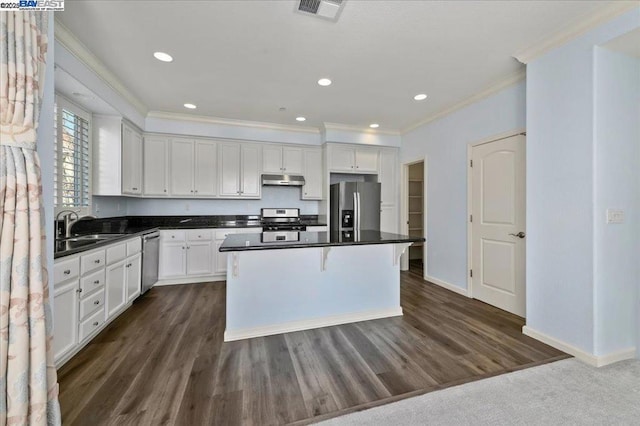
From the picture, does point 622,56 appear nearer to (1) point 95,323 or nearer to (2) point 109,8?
(2) point 109,8

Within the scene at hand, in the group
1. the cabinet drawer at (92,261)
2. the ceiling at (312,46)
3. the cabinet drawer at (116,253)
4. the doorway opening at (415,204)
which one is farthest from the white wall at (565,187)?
the cabinet drawer at (116,253)

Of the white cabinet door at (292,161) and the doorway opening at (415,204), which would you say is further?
the doorway opening at (415,204)

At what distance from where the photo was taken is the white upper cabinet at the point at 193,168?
4.27 metres

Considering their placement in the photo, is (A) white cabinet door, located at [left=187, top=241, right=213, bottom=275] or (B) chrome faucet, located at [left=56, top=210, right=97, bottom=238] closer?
(B) chrome faucet, located at [left=56, top=210, right=97, bottom=238]

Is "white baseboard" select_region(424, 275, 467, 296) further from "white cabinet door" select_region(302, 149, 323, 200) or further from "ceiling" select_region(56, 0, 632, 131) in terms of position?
"ceiling" select_region(56, 0, 632, 131)

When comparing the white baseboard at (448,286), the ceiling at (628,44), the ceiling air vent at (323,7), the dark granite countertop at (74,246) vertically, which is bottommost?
the white baseboard at (448,286)

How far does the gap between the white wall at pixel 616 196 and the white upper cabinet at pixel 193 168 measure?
4.69 meters

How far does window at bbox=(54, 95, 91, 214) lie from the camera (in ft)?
8.91

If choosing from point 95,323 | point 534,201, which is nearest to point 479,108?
point 534,201

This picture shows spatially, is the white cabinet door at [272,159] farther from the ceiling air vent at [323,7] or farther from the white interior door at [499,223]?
the white interior door at [499,223]

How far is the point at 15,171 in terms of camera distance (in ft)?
3.90

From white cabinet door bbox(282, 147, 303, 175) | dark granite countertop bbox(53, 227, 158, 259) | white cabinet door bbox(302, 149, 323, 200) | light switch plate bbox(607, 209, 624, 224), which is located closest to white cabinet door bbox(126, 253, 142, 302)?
dark granite countertop bbox(53, 227, 158, 259)

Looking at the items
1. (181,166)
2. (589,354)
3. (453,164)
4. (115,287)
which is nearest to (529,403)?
(589,354)

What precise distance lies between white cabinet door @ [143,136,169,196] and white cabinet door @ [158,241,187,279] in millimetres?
883
